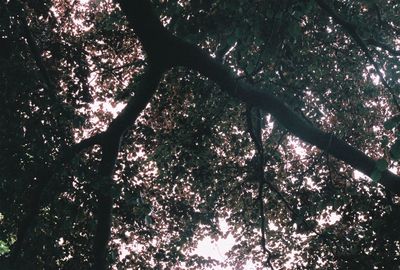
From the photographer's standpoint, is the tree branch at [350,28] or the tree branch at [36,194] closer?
the tree branch at [350,28]

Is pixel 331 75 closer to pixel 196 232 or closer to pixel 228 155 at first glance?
pixel 228 155

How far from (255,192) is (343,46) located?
201 inches

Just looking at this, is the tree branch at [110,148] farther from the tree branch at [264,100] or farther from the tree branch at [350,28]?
the tree branch at [350,28]

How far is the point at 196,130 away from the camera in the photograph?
403 inches

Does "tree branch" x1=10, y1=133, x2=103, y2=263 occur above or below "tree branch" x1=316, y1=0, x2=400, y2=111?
below

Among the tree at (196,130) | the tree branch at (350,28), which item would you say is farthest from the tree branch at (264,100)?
the tree branch at (350,28)

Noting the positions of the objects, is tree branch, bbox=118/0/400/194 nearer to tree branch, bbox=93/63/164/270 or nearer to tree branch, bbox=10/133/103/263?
tree branch, bbox=93/63/164/270

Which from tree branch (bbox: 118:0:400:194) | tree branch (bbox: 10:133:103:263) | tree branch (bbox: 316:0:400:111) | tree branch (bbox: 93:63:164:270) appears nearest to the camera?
tree branch (bbox: 316:0:400:111)

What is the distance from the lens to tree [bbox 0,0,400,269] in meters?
6.52

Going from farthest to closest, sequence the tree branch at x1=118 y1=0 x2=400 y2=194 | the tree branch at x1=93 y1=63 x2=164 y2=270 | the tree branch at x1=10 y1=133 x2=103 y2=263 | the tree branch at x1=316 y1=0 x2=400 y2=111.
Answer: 1. the tree branch at x1=93 y1=63 x2=164 y2=270
2. the tree branch at x1=10 y1=133 x2=103 y2=263
3. the tree branch at x1=118 y1=0 x2=400 y2=194
4. the tree branch at x1=316 y1=0 x2=400 y2=111

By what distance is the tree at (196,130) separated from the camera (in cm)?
652

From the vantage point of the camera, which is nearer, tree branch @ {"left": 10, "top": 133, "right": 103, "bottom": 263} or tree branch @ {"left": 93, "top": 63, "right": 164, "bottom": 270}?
tree branch @ {"left": 10, "top": 133, "right": 103, "bottom": 263}

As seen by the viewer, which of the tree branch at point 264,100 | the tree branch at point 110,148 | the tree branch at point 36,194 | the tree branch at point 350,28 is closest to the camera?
the tree branch at point 350,28

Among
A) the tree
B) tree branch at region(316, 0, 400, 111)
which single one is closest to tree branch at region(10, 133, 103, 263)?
the tree
